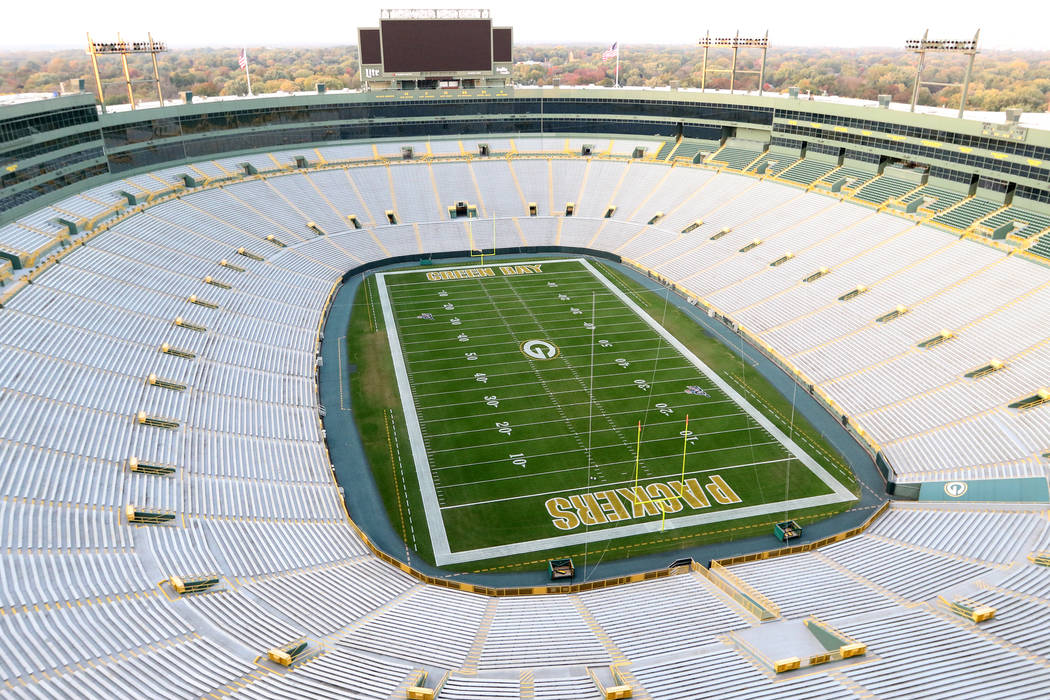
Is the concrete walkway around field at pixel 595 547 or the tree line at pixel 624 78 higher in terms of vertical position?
the tree line at pixel 624 78

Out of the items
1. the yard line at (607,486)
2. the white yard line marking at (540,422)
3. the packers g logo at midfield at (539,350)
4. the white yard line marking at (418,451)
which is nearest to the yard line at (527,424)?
the white yard line marking at (540,422)

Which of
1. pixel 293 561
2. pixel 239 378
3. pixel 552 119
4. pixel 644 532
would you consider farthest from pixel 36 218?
pixel 552 119

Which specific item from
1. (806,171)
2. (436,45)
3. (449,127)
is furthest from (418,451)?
(436,45)

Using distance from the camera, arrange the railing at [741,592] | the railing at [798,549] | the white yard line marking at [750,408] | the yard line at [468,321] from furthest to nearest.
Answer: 1. the yard line at [468,321]
2. the white yard line marking at [750,408]
3. the railing at [798,549]
4. the railing at [741,592]

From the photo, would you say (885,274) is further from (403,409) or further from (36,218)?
(36,218)

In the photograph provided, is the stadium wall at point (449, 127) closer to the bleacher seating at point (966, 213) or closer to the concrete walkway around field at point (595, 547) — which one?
the bleacher seating at point (966, 213)

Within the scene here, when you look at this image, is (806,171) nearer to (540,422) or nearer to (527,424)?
(540,422)
